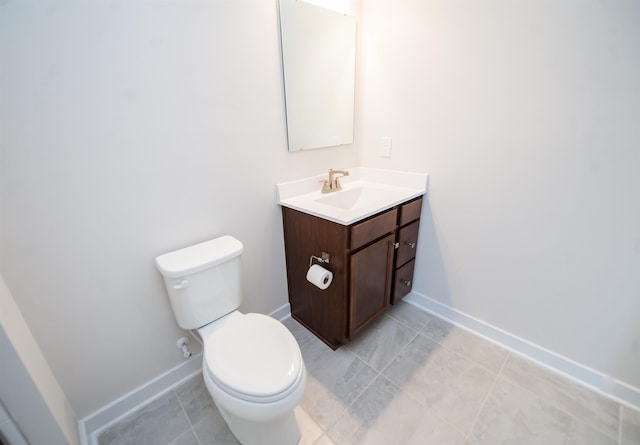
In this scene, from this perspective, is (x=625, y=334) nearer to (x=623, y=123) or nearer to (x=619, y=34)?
(x=623, y=123)

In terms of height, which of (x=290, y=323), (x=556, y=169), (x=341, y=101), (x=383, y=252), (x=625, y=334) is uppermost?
(x=341, y=101)

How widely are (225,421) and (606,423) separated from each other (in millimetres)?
1684

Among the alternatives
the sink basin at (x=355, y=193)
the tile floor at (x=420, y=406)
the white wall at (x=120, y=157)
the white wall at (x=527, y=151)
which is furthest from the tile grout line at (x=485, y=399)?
the white wall at (x=120, y=157)

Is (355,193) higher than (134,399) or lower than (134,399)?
higher

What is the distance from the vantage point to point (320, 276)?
136 cm

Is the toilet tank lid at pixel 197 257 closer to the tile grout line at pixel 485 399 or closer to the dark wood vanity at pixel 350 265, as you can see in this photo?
the dark wood vanity at pixel 350 265

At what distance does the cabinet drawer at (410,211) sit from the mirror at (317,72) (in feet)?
2.02

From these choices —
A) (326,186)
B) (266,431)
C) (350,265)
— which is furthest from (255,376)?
(326,186)

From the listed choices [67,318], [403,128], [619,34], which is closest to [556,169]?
[619,34]

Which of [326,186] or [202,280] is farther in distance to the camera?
[326,186]

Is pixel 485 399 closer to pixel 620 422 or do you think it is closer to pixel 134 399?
pixel 620 422

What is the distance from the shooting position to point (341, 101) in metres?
1.72

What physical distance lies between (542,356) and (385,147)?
1.49m

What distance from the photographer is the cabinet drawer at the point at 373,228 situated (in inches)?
50.9
